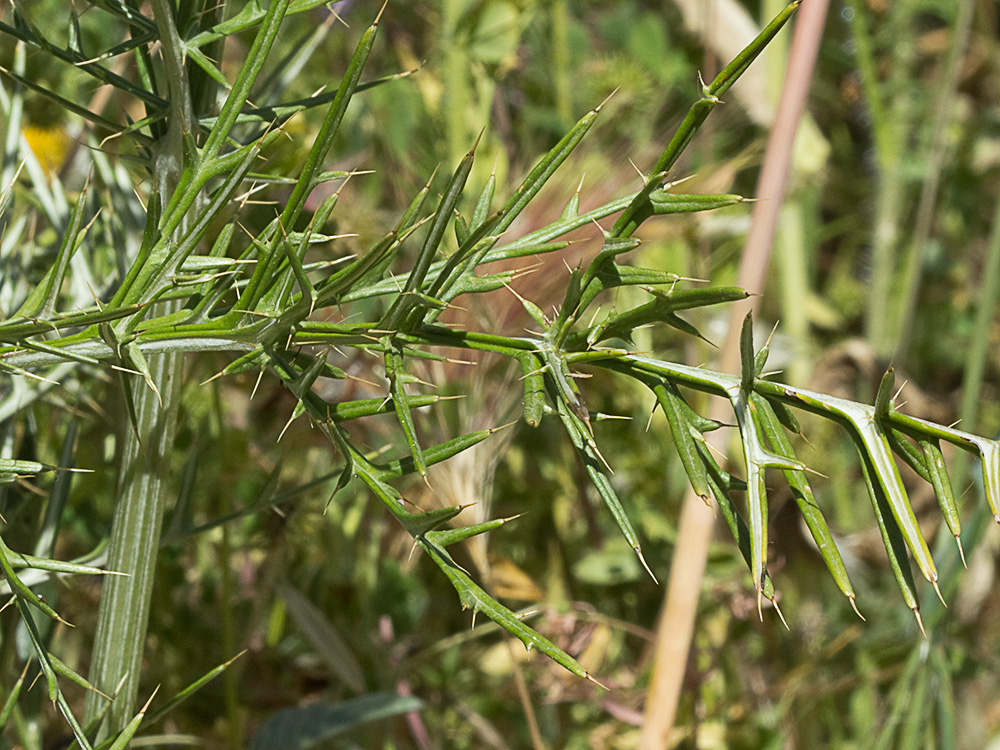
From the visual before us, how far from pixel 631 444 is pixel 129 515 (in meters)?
0.60

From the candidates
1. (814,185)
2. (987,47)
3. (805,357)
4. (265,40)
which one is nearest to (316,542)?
(265,40)

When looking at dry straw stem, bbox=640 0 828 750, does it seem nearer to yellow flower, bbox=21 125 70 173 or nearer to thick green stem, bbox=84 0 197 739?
thick green stem, bbox=84 0 197 739

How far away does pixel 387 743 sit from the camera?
716 mm

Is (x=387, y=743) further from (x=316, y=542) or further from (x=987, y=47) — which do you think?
(x=987, y=47)

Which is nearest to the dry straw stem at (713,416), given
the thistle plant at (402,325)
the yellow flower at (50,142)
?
the thistle plant at (402,325)

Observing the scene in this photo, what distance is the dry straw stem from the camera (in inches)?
22.0

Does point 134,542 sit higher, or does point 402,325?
point 402,325

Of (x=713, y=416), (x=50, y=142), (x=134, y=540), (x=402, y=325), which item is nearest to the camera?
(x=402, y=325)

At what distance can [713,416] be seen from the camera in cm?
59

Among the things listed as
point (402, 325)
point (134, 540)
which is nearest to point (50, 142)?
point (134, 540)

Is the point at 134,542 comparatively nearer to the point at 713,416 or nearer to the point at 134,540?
the point at 134,540

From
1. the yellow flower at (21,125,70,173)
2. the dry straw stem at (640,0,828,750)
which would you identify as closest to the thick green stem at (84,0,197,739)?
the dry straw stem at (640,0,828,750)

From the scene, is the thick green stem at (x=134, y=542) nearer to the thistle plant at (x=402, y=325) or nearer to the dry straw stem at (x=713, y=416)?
the thistle plant at (x=402, y=325)

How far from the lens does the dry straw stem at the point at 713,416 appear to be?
56 cm
